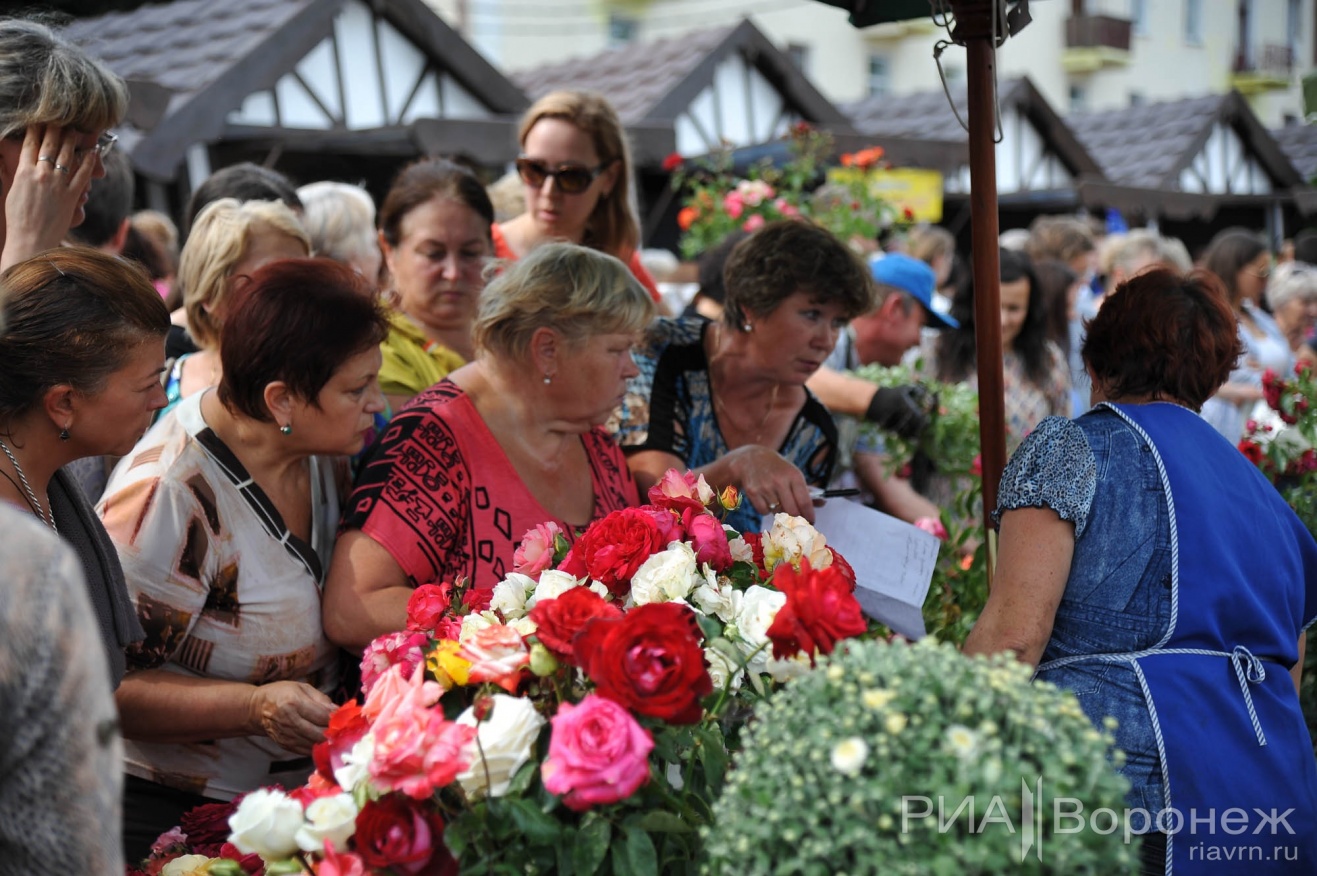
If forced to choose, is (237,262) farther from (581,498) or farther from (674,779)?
(674,779)

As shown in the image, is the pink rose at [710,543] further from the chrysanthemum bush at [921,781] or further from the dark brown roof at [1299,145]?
the dark brown roof at [1299,145]

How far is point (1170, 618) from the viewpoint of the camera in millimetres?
2092

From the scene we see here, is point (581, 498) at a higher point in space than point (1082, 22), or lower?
lower

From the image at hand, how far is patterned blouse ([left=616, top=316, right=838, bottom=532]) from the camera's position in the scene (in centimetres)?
313

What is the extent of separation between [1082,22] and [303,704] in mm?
29071

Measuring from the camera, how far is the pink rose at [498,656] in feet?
5.03

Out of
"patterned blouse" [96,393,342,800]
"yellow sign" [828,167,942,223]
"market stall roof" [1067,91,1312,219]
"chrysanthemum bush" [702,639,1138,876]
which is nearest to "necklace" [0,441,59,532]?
"patterned blouse" [96,393,342,800]

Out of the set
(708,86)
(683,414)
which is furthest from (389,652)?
(708,86)

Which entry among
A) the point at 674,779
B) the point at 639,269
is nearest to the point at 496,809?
the point at 674,779

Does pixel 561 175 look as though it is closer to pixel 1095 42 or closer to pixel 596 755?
pixel 596 755

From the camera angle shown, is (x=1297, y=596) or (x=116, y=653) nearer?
(x=116, y=653)

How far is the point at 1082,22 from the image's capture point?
27422 millimetres

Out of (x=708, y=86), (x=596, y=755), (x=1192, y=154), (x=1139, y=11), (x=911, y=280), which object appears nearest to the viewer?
(x=596, y=755)

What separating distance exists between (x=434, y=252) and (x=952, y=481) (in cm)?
185
